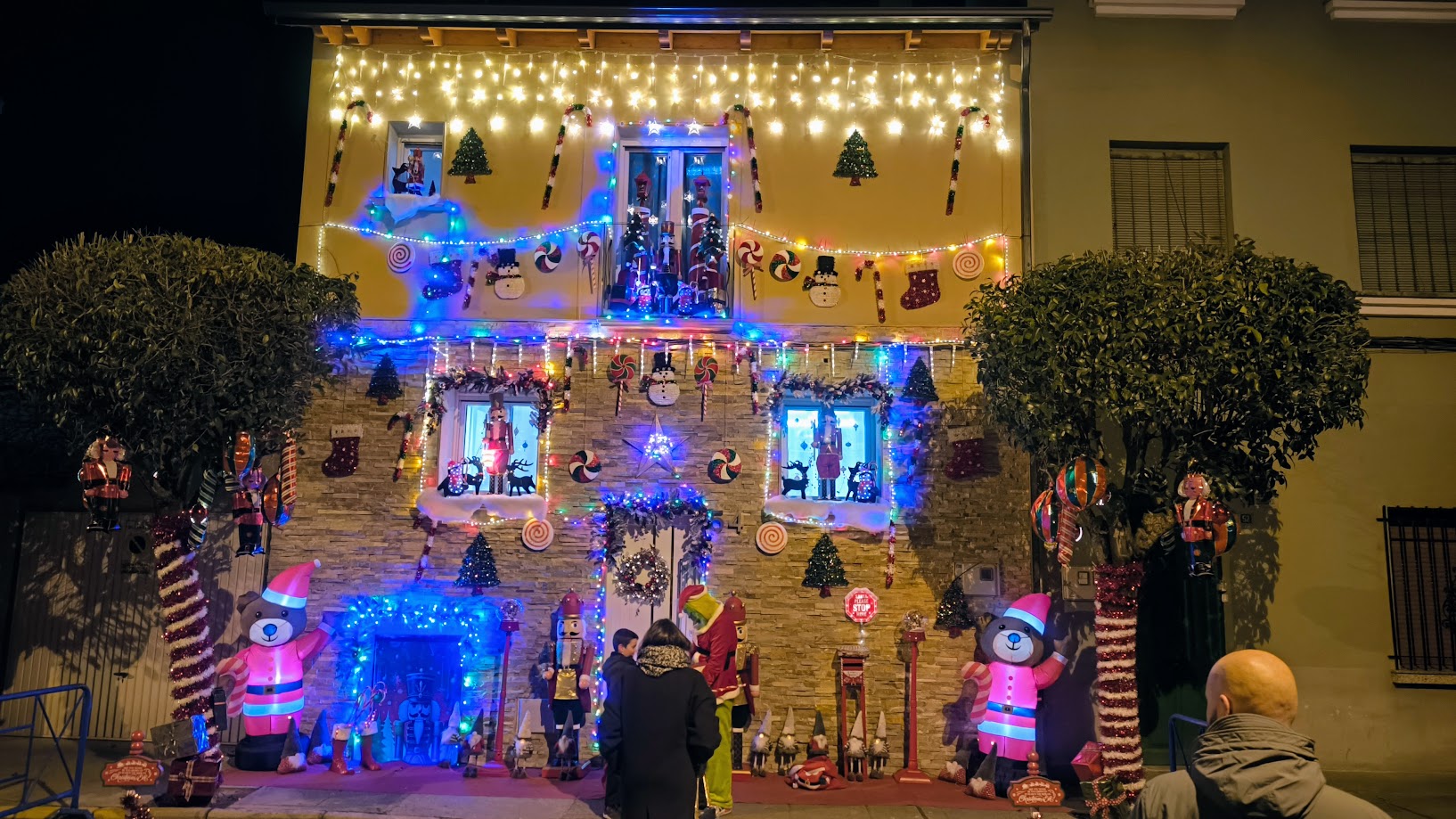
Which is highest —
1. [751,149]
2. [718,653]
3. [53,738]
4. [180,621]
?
[751,149]

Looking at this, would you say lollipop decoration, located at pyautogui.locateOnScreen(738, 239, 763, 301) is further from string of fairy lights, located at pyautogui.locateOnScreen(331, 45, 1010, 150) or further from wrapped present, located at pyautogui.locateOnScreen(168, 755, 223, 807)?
wrapped present, located at pyautogui.locateOnScreen(168, 755, 223, 807)

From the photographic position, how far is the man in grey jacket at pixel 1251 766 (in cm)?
305

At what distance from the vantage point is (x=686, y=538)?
1085 centimetres

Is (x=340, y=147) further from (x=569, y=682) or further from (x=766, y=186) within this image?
(x=569, y=682)

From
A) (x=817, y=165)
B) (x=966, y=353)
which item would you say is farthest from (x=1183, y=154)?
(x=817, y=165)

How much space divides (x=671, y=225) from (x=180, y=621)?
6.53 meters

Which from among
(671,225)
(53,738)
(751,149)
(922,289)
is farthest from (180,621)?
(922,289)

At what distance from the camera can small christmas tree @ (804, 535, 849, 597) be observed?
1059cm

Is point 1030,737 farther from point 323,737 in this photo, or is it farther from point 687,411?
point 323,737

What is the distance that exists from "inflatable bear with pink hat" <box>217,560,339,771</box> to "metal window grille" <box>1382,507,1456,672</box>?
11.8m

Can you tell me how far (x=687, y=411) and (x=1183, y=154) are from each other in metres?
6.71

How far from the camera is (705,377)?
1106 cm

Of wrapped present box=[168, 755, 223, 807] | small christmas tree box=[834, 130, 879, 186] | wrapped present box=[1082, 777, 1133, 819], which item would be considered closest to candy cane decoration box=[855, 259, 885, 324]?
small christmas tree box=[834, 130, 879, 186]

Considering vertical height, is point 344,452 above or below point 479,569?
above
